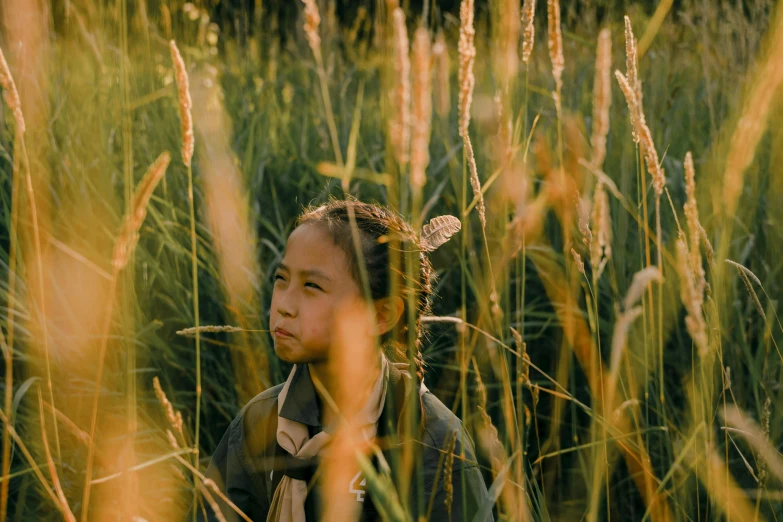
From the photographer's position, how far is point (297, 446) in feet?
4.62

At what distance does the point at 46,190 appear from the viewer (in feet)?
6.66

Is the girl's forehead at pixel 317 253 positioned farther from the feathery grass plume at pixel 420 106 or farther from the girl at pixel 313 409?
the feathery grass plume at pixel 420 106

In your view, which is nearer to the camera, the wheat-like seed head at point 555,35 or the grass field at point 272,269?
the wheat-like seed head at point 555,35

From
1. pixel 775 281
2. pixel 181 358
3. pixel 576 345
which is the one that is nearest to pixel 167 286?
pixel 181 358

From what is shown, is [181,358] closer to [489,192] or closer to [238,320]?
[238,320]

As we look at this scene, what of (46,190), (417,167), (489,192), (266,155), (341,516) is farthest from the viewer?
(266,155)

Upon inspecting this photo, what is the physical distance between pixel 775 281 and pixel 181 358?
1.41 meters

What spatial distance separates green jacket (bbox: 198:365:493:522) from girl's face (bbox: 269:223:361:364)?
0.29 ft

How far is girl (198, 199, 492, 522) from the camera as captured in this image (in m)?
1.37

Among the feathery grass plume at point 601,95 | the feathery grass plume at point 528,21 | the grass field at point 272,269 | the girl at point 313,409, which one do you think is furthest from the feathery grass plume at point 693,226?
the girl at point 313,409

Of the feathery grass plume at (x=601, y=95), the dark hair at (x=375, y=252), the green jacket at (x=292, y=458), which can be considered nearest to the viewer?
the feathery grass plume at (x=601, y=95)

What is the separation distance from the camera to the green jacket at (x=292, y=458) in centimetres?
136

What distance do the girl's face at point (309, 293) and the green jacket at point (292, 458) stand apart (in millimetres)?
89

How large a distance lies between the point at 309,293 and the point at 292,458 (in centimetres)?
29
